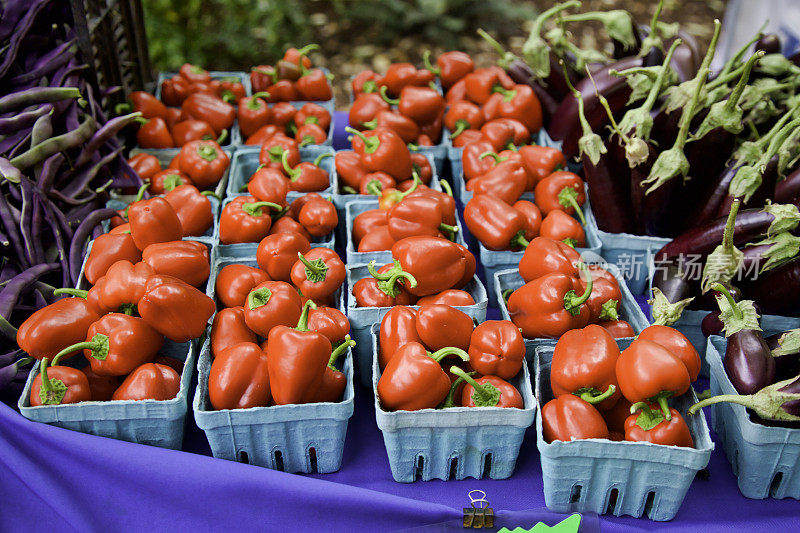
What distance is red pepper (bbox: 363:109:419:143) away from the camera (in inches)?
117

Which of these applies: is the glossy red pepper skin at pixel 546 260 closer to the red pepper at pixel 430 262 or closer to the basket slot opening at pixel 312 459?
the red pepper at pixel 430 262

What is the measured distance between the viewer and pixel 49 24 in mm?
2596

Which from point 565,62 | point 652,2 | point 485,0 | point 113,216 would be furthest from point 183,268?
point 652,2

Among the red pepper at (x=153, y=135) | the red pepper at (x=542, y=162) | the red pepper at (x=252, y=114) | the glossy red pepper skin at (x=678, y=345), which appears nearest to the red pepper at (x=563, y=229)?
the red pepper at (x=542, y=162)

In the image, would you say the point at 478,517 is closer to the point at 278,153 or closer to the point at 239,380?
the point at 239,380

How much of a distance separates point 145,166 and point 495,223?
4.88ft

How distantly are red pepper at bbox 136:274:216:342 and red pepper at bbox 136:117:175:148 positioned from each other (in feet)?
4.30

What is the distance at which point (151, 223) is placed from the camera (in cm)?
199

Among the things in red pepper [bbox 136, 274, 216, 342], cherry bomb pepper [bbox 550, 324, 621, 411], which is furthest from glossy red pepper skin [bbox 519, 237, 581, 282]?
red pepper [bbox 136, 274, 216, 342]

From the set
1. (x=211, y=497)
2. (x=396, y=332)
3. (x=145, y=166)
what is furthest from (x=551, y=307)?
(x=145, y=166)

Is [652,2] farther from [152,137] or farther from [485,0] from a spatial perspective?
[152,137]

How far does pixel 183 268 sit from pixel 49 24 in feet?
4.47

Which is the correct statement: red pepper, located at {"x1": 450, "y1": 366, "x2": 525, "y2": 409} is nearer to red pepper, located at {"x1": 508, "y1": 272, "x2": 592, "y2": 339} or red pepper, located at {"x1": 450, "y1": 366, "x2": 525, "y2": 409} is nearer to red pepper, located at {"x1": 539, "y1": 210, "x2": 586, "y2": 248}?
red pepper, located at {"x1": 508, "y1": 272, "x2": 592, "y2": 339}

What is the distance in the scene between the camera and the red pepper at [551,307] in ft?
6.13
